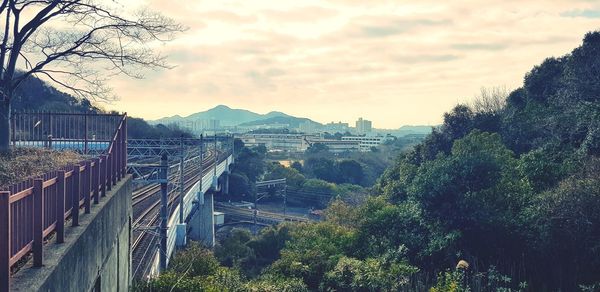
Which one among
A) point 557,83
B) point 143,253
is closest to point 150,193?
point 143,253

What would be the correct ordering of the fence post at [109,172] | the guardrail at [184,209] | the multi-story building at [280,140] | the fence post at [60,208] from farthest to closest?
1. the multi-story building at [280,140]
2. the guardrail at [184,209]
3. the fence post at [109,172]
4. the fence post at [60,208]

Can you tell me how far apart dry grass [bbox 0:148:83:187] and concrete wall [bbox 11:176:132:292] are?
3.33ft

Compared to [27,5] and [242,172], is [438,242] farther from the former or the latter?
[242,172]

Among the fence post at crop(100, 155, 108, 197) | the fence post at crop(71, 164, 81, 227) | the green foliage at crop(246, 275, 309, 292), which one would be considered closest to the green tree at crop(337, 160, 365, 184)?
the green foliage at crop(246, 275, 309, 292)

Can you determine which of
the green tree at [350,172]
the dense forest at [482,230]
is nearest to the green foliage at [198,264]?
the dense forest at [482,230]

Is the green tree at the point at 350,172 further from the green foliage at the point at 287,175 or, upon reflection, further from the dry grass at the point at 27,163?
the dry grass at the point at 27,163

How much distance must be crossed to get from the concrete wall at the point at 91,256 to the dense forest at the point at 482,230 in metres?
2.48

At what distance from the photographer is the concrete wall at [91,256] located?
4.22 meters

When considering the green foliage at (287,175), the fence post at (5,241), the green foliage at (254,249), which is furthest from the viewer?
the green foliage at (287,175)

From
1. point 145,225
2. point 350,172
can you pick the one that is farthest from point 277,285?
point 350,172

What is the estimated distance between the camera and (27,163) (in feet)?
27.3

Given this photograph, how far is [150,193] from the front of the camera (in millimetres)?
34188

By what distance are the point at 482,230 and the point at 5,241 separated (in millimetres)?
14864

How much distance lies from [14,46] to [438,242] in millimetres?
12788
